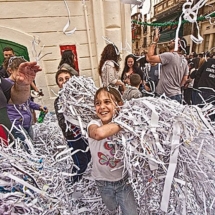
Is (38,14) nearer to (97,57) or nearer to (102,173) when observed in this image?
(97,57)

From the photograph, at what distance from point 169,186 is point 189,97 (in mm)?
2844

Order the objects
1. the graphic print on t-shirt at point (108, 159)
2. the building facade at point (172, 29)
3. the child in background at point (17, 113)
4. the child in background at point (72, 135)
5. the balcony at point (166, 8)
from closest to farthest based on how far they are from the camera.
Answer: the graphic print on t-shirt at point (108, 159) < the child in background at point (72, 135) < the child in background at point (17, 113) < the building facade at point (172, 29) < the balcony at point (166, 8)

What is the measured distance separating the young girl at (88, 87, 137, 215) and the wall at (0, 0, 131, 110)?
329 cm

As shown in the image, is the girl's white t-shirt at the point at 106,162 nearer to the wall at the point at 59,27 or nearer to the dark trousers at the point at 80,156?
the dark trousers at the point at 80,156

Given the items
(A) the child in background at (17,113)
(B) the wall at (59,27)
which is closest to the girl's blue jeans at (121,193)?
(A) the child in background at (17,113)

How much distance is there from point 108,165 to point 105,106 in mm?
392

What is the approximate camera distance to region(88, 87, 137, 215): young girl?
4.12 ft

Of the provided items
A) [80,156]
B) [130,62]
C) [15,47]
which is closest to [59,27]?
[15,47]

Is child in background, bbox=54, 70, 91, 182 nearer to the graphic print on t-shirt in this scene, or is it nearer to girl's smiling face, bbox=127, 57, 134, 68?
the graphic print on t-shirt

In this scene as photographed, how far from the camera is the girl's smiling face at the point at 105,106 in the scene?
126 centimetres

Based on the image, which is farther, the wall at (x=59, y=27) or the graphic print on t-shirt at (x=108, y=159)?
the wall at (x=59, y=27)

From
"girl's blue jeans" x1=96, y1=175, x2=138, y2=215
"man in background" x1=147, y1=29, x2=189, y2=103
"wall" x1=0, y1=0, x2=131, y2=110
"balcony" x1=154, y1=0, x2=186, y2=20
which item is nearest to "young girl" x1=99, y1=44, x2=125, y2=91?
"man in background" x1=147, y1=29, x2=189, y2=103

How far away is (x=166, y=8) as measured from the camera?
53.8ft

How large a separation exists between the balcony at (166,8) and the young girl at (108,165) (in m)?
15.4
